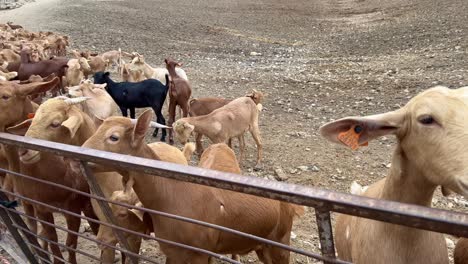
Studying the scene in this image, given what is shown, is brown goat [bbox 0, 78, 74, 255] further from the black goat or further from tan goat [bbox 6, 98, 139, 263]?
the black goat

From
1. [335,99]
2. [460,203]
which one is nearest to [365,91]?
[335,99]

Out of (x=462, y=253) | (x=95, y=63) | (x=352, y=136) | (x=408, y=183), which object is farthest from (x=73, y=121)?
(x=95, y=63)

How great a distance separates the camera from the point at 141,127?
3166mm

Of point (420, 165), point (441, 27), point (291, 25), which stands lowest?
point (291, 25)

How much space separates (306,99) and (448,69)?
3.94m

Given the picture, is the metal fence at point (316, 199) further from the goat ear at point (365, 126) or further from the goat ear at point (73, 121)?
the goat ear at point (73, 121)

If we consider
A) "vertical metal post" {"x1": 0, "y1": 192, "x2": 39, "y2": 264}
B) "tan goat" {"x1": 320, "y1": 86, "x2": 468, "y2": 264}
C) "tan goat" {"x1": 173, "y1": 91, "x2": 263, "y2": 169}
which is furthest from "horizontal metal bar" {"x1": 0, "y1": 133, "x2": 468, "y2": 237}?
"tan goat" {"x1": 173, "y1": 91, "x2": 263, "y2": 169}

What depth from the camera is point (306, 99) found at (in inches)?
413

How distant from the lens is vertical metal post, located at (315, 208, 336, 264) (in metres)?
1.45

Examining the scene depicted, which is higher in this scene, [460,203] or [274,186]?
[274,186]

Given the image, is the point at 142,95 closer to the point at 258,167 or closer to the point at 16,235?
the point at 258,167

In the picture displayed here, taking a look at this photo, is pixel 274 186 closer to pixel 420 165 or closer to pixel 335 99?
pixel 420 165

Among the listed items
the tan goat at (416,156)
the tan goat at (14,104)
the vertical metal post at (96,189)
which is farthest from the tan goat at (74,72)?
the tan goat at (416,156)

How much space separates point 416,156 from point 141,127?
1908 millimetres
